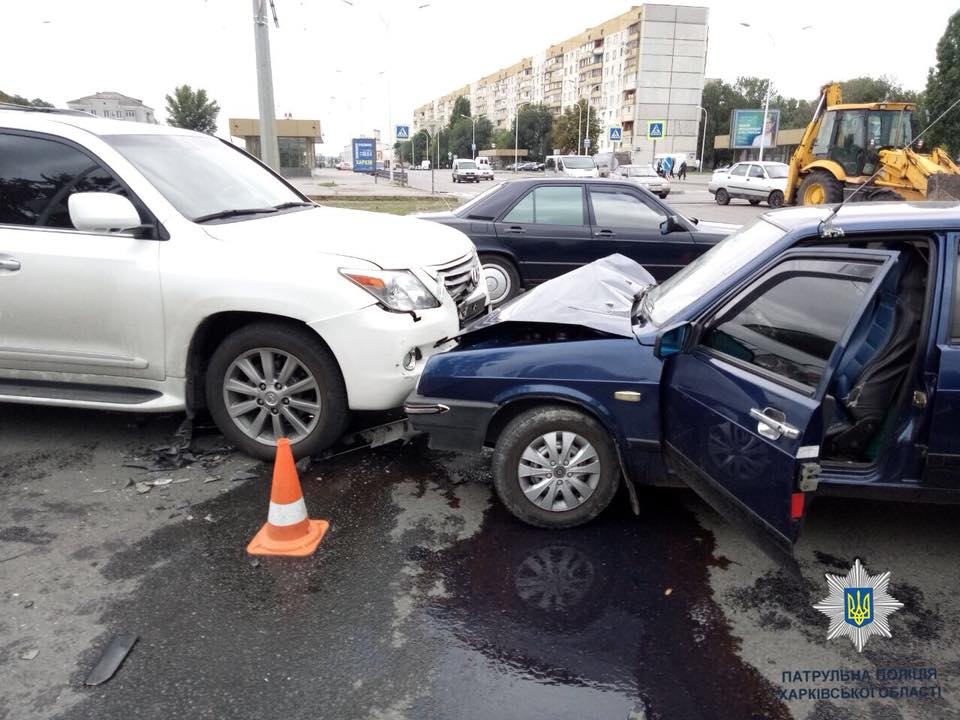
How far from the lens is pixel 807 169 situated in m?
18.7

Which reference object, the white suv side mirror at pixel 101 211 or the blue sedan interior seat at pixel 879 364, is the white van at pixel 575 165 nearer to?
the white suv side mirror at pixel 101 211

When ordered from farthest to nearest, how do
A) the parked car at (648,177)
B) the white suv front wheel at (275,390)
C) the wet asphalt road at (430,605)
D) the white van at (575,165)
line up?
the white van at (575,165) → the parked car at (648,177) → the white suv front wheel at (275,390) → the wet asphalt road at (430,605)

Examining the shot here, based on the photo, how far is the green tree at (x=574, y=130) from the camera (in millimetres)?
85625

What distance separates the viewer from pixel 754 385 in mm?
2873

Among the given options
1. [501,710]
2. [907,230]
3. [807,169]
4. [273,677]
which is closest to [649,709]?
[501,710]

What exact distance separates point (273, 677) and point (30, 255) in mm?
3080

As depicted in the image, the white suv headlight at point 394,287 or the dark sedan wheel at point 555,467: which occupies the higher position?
the white suv headlight at point 394,287

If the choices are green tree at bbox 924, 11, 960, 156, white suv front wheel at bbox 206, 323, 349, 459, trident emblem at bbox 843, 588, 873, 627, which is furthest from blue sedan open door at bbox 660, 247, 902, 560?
green tree at bbox 924, 11, 960, 156

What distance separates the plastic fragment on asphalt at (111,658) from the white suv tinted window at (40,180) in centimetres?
269

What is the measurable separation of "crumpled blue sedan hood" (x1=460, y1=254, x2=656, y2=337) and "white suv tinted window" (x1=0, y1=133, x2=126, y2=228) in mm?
2554

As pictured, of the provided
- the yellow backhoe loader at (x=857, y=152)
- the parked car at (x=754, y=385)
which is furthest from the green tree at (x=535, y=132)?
the parked car at (x=754, y=385)

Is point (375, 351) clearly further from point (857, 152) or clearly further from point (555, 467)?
point (857, 152)

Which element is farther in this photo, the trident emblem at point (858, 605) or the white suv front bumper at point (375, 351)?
the white suv front bumper at point (375, 351)

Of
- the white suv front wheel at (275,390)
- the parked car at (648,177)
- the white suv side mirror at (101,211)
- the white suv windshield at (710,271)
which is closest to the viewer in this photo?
the white suv windshield at (710,271)
